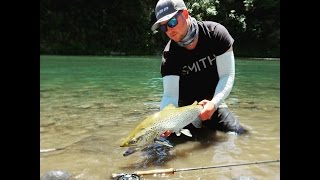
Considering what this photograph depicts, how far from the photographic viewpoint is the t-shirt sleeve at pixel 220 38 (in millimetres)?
4137

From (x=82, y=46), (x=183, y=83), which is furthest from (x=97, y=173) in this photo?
(x=82, y=46)

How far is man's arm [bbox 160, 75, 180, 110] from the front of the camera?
4270mm

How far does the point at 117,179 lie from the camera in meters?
3.16

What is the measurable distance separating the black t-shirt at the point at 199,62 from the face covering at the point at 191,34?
0.52ft

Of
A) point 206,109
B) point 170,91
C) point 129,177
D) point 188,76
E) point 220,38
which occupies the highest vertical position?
point 220,38

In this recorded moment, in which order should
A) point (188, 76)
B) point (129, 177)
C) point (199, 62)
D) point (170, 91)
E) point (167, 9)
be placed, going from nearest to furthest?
1. point (129, 177)
2. point (167, 9)
3. point (170, 91)
4. point (199, 62)
5. point (188, 76)

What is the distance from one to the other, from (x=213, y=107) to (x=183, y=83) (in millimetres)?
756

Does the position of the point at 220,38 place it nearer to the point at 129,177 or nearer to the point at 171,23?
the point at 171,23

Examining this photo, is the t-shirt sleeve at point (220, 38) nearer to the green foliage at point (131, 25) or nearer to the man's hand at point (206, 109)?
the green foliage at point (131, 25)

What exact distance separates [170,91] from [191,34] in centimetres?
73

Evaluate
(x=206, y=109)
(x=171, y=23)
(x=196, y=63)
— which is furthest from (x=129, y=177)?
(x=196, y=63)

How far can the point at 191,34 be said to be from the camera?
4047 millimetres

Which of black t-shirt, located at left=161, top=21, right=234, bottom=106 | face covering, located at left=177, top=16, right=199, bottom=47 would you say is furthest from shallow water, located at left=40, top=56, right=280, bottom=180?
face covering, located at left=177, top=16, right=199, bottom=47
